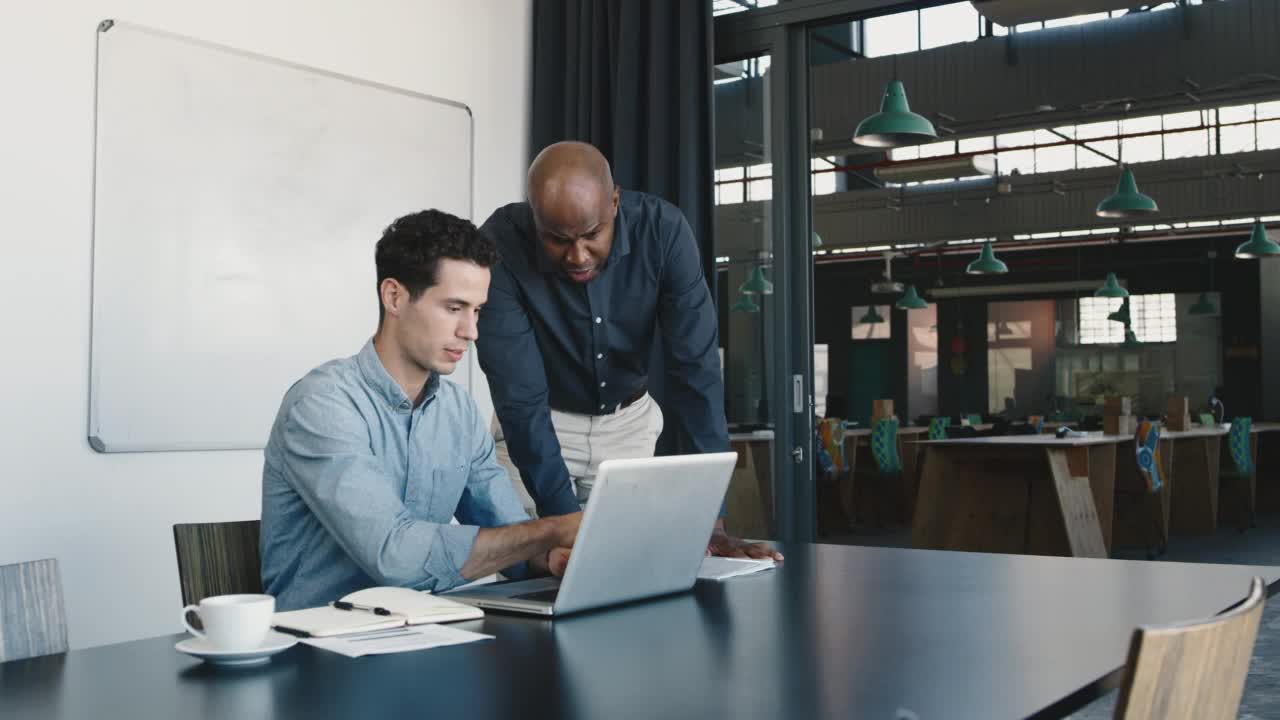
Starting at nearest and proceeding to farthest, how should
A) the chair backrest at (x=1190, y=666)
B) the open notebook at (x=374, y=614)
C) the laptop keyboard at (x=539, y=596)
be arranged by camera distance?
the chair backrest at (x=1190, y=666)
the open notebook at (x=374, y=614)
the laptop keyboard at (x=539, y=596)

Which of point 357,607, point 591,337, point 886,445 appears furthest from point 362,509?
point 886,445

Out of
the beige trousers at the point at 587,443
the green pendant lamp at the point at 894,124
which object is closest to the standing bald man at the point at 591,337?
the beige trousers at the point at 587,443

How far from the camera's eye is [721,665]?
1.30 meters

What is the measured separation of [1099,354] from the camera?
14.9 metres

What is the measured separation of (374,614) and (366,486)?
0.93 ft

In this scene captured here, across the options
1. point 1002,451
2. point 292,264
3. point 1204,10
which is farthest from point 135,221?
point 1204,10

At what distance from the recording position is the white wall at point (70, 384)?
3.17 meters

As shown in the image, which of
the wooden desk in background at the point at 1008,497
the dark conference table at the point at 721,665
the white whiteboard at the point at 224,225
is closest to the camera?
the dark conference table at the point at 721,665

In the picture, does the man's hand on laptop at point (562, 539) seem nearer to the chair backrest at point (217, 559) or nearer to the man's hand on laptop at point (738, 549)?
the man's hand on laptop at point (738, 549)

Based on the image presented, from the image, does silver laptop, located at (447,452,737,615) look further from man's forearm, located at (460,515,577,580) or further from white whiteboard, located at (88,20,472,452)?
white whiteboard, located at (88,20,472,452)

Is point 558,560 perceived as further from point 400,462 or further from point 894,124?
point 894,124

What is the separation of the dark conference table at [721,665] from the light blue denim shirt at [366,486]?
0.63 ft

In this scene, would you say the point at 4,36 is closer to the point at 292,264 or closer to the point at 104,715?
the point at 292,264

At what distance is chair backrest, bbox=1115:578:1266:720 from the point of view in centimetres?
89
